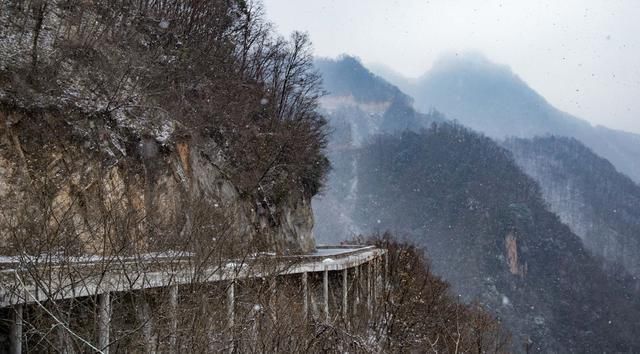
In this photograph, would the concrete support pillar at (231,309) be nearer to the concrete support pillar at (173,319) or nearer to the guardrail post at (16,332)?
the concrete support pillar at (173,319)

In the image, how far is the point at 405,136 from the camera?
614 feet

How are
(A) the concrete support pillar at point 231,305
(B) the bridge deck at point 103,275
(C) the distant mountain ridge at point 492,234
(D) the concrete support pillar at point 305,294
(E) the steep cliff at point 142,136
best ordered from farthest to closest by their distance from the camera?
1. (C) the distant mountain ridge at point 492,234
2. (D) the concrete support pillar at point 305,294
3. (E) the steep cliff at point 142,136
4. (A) the concrete support pillar at point 231,305
5. (B) the bridge deck at point 103,275

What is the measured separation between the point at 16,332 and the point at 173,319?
244cm

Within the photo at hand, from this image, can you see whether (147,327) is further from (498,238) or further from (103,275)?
(498,238)

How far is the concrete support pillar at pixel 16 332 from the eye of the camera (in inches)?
333

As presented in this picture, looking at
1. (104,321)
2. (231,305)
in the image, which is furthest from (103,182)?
(104,321)

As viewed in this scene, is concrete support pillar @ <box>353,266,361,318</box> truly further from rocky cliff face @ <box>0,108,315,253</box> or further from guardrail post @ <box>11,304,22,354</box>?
guardrail post @ <box>11,304,22,354</box>

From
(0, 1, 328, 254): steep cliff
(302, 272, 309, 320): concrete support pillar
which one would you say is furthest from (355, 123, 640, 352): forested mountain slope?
(302, 272, 309, 320): concrete support pillar

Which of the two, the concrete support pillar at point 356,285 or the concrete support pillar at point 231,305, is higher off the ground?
the concrete support pillar at point 231,305

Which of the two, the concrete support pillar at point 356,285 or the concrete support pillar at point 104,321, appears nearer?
the concrete support pillar at point 104,321

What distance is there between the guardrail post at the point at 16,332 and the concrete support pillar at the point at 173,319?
7.51 feet

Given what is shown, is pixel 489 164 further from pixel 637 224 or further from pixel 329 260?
pixel 329 260

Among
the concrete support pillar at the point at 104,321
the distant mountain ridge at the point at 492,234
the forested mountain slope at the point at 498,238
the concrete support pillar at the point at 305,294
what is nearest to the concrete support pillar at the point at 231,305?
the concrete support pillar at the point at 104,321

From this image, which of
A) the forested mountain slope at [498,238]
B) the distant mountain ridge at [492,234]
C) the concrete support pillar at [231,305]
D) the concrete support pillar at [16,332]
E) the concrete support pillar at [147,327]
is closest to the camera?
the concrete support pillar at [16,332]
